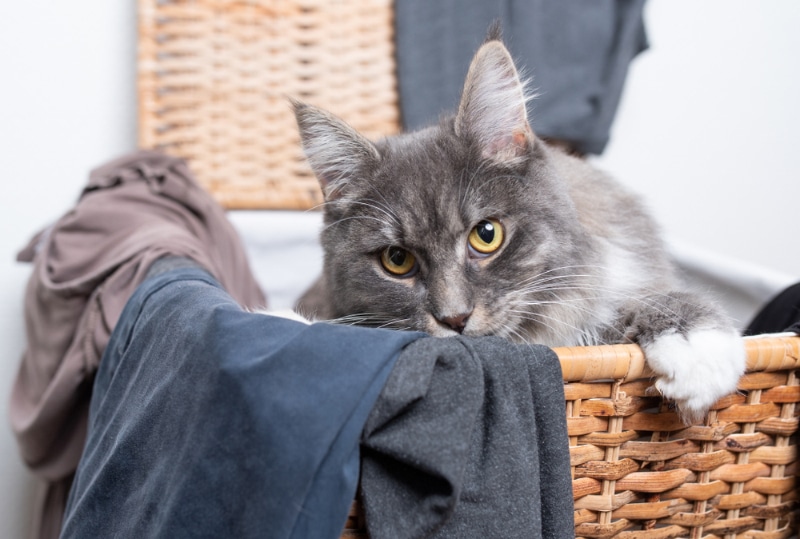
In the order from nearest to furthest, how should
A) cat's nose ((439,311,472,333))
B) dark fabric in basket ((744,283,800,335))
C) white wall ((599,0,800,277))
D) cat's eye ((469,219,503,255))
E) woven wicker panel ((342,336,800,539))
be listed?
1. woven wicker panel ((342,336,800,539))
2. cat's nose ((439,311,472,333))
3. cat's eye ((469,219,503,255))
4. dark fabric in basket ((744,283,800,335))
5. white wall ((599,0,800,277))

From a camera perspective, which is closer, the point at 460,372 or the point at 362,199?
the point at 460,372

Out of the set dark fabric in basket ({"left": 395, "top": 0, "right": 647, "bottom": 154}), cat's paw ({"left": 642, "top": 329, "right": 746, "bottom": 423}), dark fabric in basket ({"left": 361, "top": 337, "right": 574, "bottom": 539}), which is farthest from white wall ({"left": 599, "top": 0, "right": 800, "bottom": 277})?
dark fabric in basket ({"left": 361, "top": 337, "right": 574, "bottom": 539})

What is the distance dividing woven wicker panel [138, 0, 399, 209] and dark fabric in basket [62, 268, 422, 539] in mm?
1319

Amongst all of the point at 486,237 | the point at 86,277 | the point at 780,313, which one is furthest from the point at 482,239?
the point at 86,277

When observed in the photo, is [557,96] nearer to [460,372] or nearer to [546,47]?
[546,47]

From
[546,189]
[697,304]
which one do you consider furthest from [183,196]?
[697,304]

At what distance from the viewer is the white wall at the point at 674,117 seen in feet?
7.17

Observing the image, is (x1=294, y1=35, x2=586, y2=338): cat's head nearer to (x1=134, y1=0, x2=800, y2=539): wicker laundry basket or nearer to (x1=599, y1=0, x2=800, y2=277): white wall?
(x1=134, y1=0, x2=800, y2=539): wicker laundry basket

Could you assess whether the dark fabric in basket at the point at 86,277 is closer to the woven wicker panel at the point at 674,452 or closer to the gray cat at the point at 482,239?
the gray cat at the point at 482,239

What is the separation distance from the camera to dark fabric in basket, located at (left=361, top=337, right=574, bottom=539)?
0.72 metres

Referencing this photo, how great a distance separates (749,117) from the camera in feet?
8.56

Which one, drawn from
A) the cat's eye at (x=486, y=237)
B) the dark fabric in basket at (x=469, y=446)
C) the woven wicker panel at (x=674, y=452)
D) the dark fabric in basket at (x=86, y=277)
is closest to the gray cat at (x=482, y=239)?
the cat's eye at (x=486, y=237)

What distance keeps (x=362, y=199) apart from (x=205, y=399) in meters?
0.58

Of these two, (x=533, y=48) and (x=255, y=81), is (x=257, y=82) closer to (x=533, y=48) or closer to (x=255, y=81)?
(x=255, y=81)
